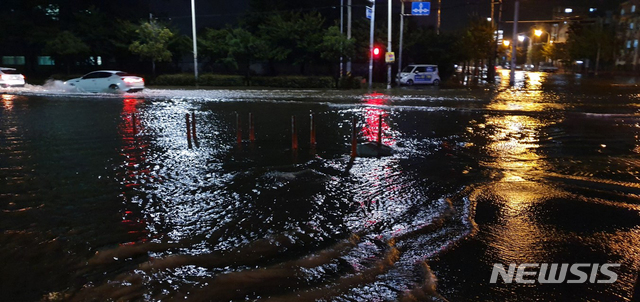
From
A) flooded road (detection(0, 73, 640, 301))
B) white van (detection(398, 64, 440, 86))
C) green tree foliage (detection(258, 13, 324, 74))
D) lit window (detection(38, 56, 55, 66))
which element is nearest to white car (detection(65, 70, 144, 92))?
green tree foliage (detection(258, 13, 324, 74))

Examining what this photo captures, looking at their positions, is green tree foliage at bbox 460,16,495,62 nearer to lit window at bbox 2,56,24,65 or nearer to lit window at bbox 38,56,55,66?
lit window at bbox 38,56,55,66

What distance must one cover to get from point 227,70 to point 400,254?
40.4 metres

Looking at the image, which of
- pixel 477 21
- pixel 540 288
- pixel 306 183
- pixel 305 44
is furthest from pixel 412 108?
pixel 477 21

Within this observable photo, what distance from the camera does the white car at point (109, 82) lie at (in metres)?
27.8

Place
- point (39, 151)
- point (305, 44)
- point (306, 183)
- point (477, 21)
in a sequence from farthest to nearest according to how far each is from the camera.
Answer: point (477, 21), point (305, 44), point (39, 151), point (306, 183)

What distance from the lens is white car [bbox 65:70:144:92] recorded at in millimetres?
27797

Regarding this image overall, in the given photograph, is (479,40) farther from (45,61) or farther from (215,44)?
(45,61)

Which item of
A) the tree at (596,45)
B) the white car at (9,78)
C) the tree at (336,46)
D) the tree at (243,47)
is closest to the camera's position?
the white car at (9,78)

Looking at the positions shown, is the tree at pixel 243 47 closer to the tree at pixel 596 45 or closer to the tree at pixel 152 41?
the tree at pixel 152 41

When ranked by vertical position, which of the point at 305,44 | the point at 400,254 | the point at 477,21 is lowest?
the point at 400,254

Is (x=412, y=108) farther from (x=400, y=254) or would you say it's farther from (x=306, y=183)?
(x=400, y=254)

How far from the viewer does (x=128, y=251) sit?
5.27m

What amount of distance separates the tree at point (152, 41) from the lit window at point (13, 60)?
17.7 meters

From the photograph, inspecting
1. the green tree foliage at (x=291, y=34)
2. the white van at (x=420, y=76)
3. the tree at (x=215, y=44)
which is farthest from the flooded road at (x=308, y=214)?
the white van at (x=420, y=76)
